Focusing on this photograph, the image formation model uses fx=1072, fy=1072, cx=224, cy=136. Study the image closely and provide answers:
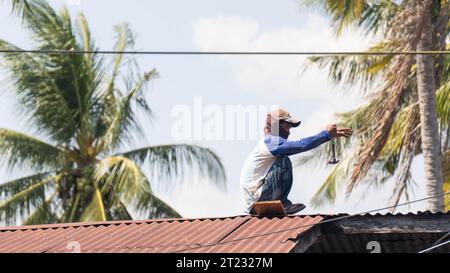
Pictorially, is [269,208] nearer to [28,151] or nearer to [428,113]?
[428,113]

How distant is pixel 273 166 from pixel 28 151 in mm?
10826

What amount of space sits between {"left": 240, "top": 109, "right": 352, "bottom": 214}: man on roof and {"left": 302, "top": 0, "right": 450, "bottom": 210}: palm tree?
5.84 m

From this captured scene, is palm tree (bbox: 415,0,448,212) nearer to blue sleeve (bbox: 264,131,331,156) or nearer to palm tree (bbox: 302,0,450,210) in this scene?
palm tree (bbox: 302,0,450,210)

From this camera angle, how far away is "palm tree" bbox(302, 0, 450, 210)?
16281 millimetres

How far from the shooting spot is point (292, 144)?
10.2 metres

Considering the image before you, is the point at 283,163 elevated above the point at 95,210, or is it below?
above

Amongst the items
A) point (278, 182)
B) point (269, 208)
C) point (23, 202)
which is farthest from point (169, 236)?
point (23, 202)

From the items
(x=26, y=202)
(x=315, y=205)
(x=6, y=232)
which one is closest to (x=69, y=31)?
(x=26, y=202)

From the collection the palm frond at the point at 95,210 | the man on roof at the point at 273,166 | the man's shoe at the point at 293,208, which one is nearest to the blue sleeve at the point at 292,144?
the man on roof at the point at 273,166

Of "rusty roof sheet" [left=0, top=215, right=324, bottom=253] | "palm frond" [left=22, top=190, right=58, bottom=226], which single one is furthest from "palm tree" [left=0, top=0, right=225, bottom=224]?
"rusty roof sheet" [left=0, top=215, right=324, bottom=253]

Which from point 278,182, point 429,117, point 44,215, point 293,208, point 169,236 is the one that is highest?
point 429,117

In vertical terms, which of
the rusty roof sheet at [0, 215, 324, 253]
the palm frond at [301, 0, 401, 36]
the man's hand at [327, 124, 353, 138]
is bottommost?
the rusty roof sheet at [0, 215, 324, 253]
